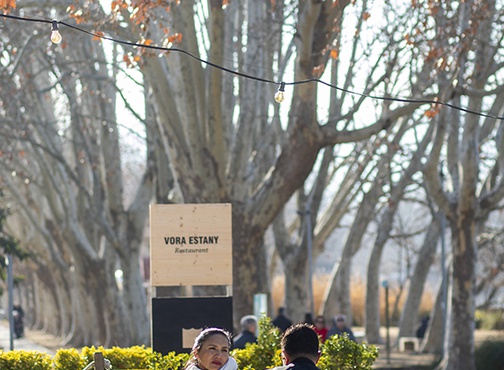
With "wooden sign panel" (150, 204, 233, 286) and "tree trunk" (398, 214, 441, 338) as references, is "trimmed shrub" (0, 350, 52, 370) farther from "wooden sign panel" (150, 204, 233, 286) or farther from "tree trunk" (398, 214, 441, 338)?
"tree trunk" (398, 214, 441, 338)

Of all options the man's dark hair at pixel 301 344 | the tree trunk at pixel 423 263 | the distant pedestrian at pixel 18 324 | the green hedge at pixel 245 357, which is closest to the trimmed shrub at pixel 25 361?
the green hedge at pixel 245 357

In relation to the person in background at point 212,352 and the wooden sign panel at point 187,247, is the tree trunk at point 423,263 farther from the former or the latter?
the person in background at point 212,352

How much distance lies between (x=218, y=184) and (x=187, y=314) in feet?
27.6

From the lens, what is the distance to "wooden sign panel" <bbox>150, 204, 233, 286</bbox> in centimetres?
1358

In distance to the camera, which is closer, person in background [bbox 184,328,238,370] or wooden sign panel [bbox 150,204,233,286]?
person in background [bbox 184,328,238,370]

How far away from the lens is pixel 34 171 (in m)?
39.0

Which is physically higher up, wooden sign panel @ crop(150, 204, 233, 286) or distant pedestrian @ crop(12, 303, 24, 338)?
distant pedestrian @ crop(12, 303, 24, 338)

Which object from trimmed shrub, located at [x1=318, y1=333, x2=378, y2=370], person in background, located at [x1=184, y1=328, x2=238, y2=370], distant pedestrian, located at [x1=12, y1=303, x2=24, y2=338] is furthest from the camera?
distant pedestrian, located at [x1=12, y1=303, x2=24, y2=338]

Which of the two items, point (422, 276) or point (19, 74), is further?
point (422, 276)

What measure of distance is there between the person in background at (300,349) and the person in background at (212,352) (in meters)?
0.62

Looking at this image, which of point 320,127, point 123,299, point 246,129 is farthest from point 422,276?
point 320,127

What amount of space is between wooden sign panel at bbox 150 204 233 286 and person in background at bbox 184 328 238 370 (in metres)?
4.68

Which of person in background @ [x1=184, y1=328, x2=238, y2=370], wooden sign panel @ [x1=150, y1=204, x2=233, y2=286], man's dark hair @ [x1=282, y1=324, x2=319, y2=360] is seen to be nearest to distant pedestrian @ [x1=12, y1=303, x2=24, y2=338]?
wooden sign panel @ [x1=150, y1=204, x2=233, y2=286]

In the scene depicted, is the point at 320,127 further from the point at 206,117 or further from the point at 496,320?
the point at 496,320
